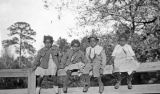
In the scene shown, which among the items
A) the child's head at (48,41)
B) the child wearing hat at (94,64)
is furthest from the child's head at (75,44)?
the child's head at (48,41)

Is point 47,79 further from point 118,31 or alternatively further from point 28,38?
point 28,38

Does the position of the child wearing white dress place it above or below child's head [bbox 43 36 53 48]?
below

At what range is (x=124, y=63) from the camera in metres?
7.68

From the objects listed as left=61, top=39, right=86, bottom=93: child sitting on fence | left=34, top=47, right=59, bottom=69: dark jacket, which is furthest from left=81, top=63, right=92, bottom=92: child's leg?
left=34, top=47, right=59, bottom=69: dark jacket

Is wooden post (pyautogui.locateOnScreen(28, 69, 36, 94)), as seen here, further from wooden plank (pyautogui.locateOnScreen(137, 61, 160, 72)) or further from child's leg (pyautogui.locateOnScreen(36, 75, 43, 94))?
wooden plank (pyautogui.locateOnScreen(137, 61, 160, 72))

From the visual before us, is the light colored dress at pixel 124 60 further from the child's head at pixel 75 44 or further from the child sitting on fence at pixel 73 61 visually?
the child's head at pixel 75 44

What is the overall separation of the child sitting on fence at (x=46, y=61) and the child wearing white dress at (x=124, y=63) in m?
1.41

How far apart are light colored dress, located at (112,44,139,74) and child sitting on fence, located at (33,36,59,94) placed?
4.62 feet

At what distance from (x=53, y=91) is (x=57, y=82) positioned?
23 centimetres

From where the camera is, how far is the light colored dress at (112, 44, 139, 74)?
24.9 feet

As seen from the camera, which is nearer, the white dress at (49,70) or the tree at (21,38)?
the white dress at (49,70)

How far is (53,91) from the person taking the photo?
26.0ft

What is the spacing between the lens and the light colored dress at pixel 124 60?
7.60m

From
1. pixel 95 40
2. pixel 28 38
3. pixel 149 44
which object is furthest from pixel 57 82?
pixel 28 38
